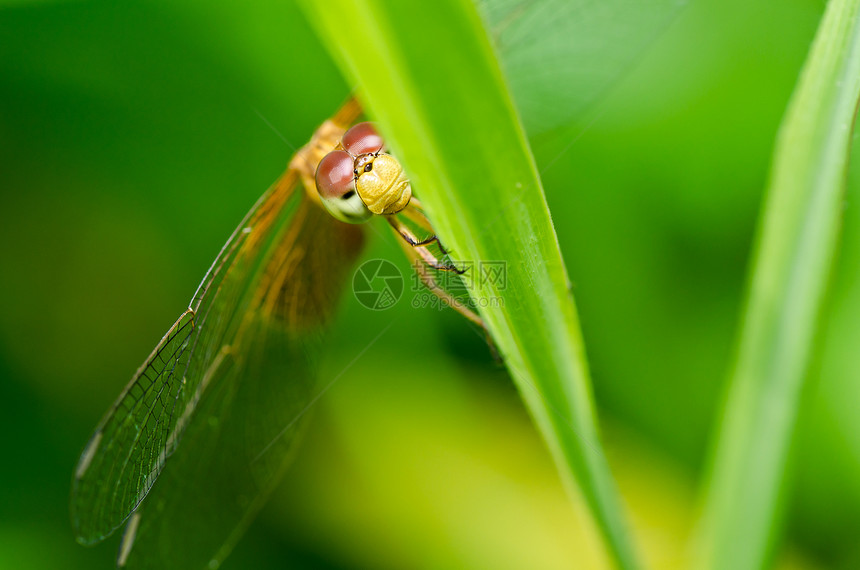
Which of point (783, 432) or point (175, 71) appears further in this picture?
point (175, 71)

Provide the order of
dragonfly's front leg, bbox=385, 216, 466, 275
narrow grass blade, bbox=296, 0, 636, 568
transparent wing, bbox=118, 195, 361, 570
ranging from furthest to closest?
transparent wing, bbox=118, 195, 361, 570, dragonfly's front leg, bbox=385, 216, 466, 275, narrow grass blade, bbox=296, 0, 636, 568

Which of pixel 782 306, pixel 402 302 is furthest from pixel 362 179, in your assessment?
pixel 402 302

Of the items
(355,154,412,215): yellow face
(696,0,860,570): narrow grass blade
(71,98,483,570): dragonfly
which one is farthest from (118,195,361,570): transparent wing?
(696,0,860,570): narrow grass blade

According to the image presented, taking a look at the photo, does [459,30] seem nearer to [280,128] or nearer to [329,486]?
[280,128]

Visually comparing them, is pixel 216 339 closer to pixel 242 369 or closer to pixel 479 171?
pixel 242 369

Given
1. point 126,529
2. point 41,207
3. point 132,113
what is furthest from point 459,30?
point 41,207

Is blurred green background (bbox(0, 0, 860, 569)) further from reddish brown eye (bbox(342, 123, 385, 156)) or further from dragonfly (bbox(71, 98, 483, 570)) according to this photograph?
reddish brown eye (bbox(342, 123, 385, 156))

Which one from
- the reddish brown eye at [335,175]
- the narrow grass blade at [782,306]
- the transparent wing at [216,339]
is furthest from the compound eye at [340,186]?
the narrow grass blade at [782,306]
